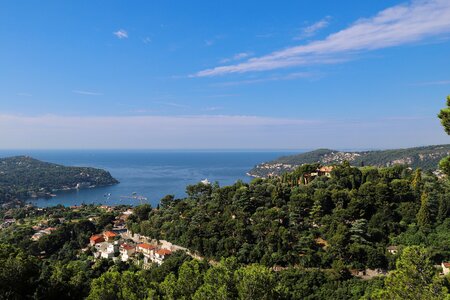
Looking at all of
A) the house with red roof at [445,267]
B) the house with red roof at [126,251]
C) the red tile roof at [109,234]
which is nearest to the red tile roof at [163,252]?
the house with red roof at [126,251]

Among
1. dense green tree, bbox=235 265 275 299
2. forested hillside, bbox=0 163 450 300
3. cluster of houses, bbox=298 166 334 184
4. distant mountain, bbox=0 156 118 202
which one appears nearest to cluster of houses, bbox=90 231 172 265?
forested hillside, bbox=0 163 450 300

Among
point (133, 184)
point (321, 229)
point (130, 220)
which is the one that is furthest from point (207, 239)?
point (133, 184)

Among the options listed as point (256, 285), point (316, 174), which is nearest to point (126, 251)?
point (256, 285)

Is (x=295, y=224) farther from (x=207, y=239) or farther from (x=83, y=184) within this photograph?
(x=83, y=184)

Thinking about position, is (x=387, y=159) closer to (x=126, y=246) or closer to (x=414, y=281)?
(x=126, y=246)

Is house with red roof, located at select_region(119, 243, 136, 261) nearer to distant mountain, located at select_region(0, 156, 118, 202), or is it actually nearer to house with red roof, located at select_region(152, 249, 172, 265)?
house with red roof, located at select_region(152, 249, 172, 265)

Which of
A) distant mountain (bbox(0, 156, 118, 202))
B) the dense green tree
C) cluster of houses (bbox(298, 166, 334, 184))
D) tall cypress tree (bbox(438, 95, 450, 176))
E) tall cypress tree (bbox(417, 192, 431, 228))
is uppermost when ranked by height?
tall cypress tree (bbox(438, 95, 450, 176))
